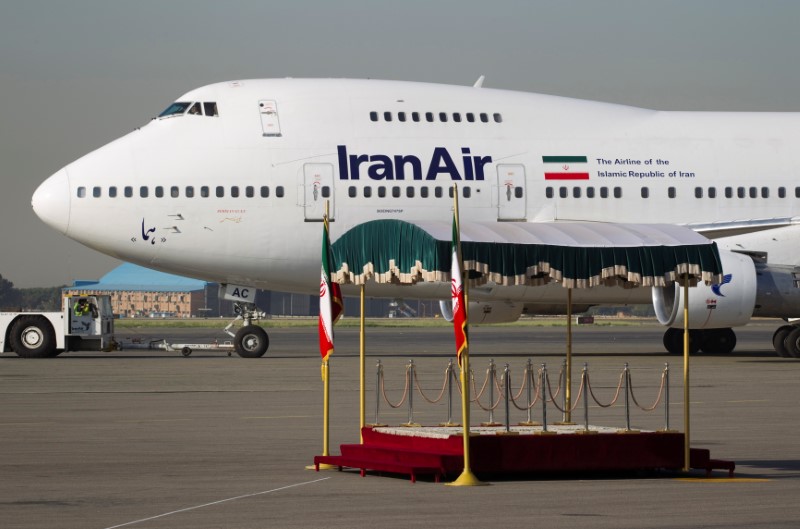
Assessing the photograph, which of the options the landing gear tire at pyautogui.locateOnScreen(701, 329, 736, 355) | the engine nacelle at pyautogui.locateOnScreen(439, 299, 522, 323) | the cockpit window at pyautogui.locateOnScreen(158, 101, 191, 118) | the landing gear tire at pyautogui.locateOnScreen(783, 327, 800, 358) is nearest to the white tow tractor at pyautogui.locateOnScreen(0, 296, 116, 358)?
A: the cockpit window at pyautogui.locateOnScreen(158, 101, 191, 118)

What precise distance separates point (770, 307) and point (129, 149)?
15132 millimetres

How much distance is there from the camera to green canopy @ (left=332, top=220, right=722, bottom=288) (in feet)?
44.9

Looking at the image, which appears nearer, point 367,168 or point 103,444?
point 103,444

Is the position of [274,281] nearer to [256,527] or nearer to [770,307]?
[770,307]

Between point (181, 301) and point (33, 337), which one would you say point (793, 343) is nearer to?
point (33, 337)

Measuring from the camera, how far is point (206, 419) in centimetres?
1881

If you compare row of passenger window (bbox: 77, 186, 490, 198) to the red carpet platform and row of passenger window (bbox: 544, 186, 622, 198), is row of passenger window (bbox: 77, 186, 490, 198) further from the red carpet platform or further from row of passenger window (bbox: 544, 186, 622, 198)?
the red carpet platform

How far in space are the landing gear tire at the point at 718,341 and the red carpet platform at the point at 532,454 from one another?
22.8m

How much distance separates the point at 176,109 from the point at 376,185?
5058mm

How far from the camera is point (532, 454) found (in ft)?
44.9

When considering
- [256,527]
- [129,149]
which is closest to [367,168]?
[129,149]

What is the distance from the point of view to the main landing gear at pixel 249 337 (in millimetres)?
33438

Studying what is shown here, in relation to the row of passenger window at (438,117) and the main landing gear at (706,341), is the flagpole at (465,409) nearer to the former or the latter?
the row of passenger window at (438,117)

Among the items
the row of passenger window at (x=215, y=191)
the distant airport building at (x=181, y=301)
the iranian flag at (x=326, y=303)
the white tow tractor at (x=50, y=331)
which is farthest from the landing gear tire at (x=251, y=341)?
the distant airport building at (x=181, y=301)
